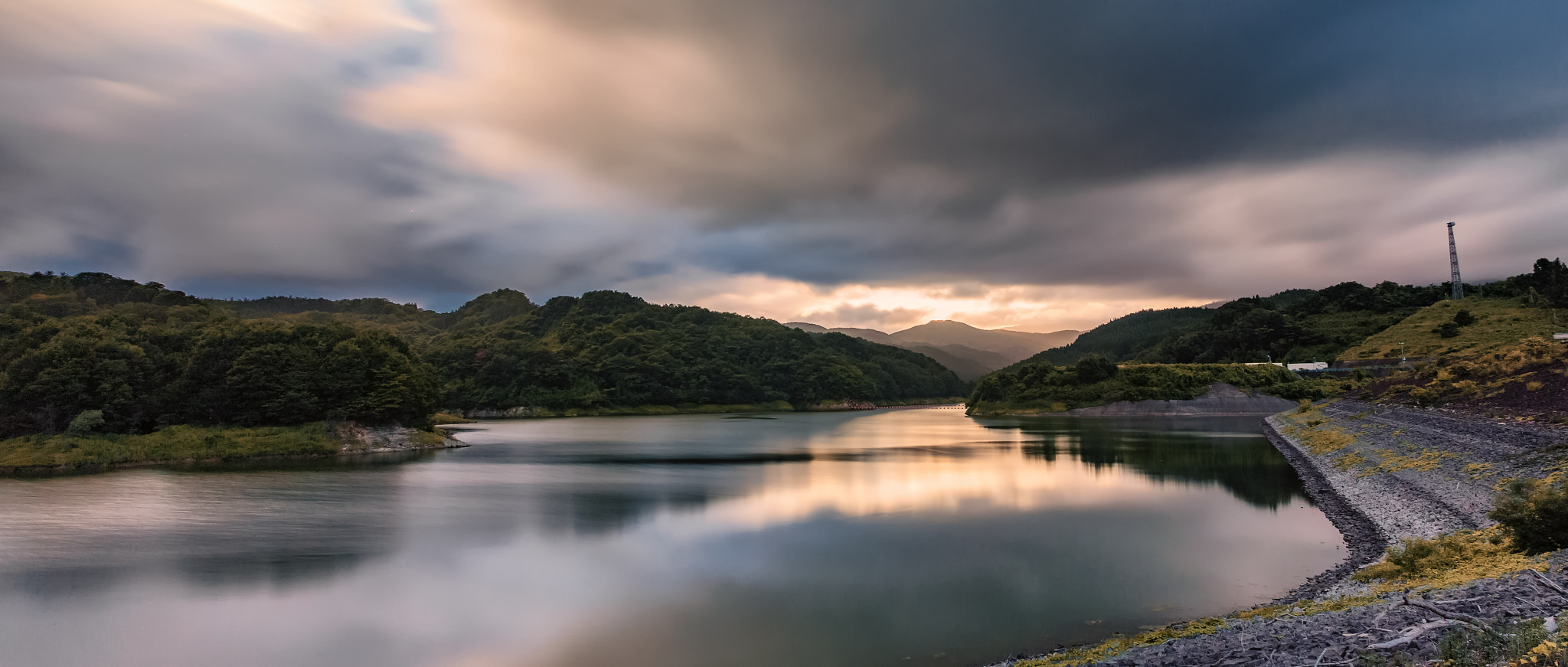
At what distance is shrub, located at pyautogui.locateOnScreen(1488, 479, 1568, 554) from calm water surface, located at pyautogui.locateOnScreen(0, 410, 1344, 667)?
328 centimetres

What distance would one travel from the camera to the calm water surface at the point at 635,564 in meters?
9.91

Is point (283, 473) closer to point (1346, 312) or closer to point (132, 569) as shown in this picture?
point (132, 569)

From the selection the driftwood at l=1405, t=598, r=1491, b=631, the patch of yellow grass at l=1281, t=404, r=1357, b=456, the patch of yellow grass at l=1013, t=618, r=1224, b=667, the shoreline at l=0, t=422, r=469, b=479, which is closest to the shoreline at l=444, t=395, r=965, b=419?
the shoreline at l=0, t=422, r=469, b=479

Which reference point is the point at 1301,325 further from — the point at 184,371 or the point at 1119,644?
the point at 184,371

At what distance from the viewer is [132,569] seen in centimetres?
1398

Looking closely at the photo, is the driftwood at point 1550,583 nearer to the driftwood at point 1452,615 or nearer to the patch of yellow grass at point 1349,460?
the driftwood at point 1452,615

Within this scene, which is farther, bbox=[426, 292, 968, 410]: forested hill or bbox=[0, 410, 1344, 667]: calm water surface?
bbox=[426, 292, 968, 410]: forested hill

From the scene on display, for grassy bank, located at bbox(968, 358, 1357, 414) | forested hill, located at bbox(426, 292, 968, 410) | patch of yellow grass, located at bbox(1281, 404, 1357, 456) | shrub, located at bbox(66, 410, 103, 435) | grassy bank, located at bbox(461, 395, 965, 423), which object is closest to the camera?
patch of yellow grass, located at bbox(1281, 404, 1357, 456)

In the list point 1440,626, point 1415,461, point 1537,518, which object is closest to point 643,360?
point 1415,461

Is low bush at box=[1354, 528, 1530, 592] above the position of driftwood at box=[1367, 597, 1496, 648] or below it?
below

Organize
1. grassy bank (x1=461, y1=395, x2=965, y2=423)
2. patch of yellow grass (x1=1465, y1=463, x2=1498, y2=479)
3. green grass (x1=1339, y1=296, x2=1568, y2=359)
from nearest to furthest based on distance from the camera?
patch of yellow grass (x1=1465, y1=463, x2=1498, y2=479) → green grass (x1=1339, y1=296, x2=1568, y2=359) → grassy bank (x1=461, y1=395, x2=965, y2=423)

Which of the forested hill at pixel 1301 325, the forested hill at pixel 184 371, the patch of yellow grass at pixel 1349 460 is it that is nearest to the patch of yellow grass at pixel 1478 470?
the patch of yellow grass at pixel 1349 460

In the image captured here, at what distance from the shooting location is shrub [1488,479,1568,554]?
8305 millimetres

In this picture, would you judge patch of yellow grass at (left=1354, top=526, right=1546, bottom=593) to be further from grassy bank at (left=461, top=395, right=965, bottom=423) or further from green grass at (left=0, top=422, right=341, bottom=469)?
grassy bank at (left=461, top=395, right=965, bottom=423)
